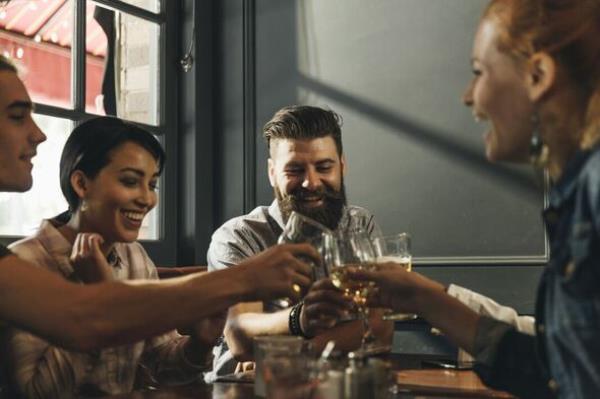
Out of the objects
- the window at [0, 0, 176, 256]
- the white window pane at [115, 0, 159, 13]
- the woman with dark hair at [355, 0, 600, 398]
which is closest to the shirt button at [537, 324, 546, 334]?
the woman with dark hair at [355, 0, 600, 398]

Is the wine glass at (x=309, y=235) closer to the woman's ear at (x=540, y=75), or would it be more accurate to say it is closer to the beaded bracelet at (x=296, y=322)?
the woman's ear at (x=540, y=75)

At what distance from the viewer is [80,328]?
4.16ft

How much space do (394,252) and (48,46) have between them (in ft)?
5.35

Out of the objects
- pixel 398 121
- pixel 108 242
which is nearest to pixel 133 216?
pixel 108 242

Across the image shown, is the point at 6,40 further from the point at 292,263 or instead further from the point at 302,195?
the point at 292,263

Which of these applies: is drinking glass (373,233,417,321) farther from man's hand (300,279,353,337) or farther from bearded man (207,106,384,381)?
bearded man (207,106,384,381)

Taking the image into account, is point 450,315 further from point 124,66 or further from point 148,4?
point 148,4

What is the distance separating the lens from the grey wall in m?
2.81

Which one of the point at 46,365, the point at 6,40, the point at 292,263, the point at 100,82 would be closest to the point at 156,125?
the point at 100,82

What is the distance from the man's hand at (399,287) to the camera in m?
1.50

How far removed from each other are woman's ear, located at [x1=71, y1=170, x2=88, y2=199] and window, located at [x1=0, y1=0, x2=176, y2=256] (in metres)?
0.46

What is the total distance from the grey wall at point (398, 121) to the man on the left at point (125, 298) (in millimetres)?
1567

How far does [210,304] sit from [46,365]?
1.95 feet

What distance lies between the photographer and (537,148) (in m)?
1.18
